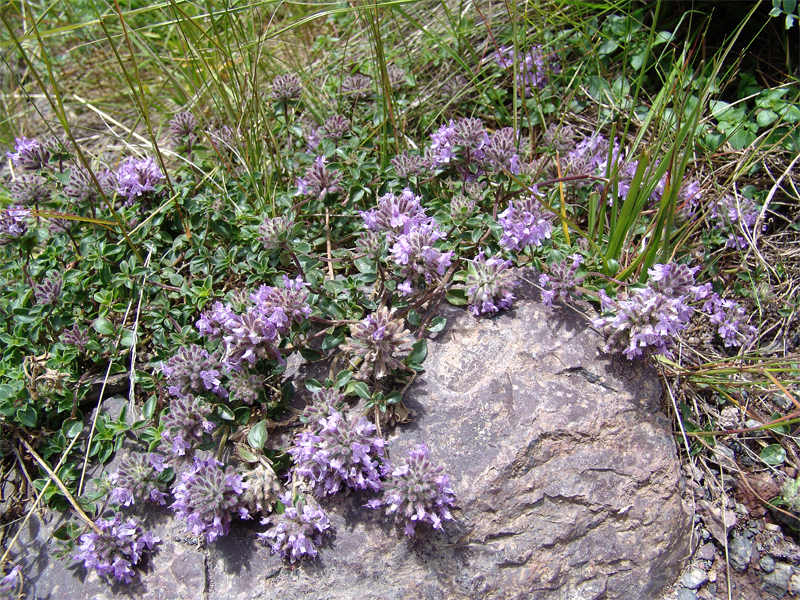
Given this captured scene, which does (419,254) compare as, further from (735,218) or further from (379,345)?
(735,218)

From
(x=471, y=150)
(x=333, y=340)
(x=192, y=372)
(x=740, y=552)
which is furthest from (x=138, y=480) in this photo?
(x=740, y=552)

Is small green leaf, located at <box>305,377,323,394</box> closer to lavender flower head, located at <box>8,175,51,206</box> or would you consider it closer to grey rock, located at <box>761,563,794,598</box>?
lavender flower head, located at <box>8,175,51,206</box>

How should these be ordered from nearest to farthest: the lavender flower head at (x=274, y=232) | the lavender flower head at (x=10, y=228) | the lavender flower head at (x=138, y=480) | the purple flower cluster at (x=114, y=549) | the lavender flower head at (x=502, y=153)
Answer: the purple flower cluster at (x=114, y=549) < the lavender flower head at (x=138, y=480) < the lavender flower head at (x=274, y=232) < the lavender flower head at (x=502, y=153) < the lavender flower head at (x=10, y=228)

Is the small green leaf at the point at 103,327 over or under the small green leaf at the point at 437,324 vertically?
over

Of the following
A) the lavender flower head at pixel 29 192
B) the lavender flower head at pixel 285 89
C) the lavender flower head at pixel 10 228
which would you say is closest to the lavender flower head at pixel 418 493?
the lavender flower head at pixel 285 89

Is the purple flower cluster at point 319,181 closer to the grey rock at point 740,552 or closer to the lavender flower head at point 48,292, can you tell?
the lavender flower head at point 48,292

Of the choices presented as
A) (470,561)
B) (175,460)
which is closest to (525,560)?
(470,561)

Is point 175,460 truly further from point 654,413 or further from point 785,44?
point 785,44
